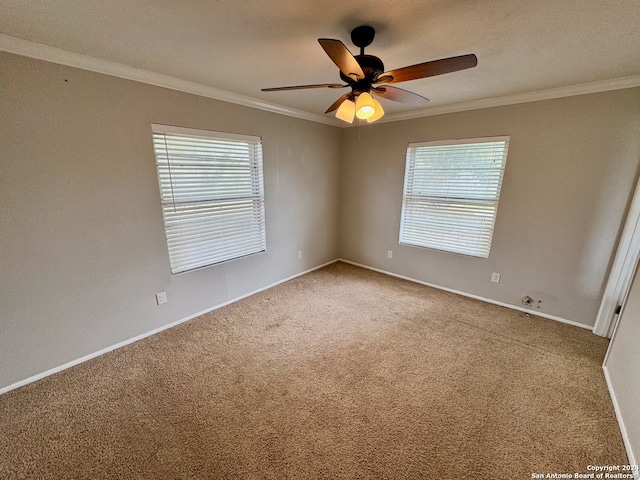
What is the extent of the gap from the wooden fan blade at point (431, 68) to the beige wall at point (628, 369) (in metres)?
1.90

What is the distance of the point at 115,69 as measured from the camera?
1.88 m

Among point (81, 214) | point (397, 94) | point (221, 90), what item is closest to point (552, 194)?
point (397, 94)

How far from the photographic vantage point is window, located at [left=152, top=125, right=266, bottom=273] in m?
2.32

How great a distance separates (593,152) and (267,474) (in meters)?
3.44

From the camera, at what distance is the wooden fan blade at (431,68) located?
1.20 m

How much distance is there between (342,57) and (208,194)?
1.90 metres

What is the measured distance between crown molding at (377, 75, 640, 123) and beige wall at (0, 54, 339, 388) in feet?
6.83

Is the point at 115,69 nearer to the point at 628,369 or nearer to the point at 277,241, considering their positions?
the point at 277,241

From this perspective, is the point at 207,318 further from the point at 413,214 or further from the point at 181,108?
the point at 413,214

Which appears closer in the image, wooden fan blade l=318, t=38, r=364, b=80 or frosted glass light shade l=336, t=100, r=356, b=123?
wooden fan blade l=318, t=38, r=364, b=80

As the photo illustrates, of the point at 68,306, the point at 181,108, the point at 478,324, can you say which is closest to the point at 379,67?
the point at 181,108

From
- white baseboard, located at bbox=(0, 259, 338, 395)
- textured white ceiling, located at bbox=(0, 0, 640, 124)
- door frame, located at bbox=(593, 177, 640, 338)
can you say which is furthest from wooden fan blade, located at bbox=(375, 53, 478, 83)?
white baseboard, located at bbox=(0, 259, 338, 395)

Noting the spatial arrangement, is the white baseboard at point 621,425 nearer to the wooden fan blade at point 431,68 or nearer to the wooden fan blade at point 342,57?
the wooden fan blade at point 431,68

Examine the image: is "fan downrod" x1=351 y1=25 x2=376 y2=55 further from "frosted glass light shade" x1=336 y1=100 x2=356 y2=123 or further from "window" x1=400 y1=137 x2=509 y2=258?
"window" x1=400 y1=137 x2=509 y2=258
